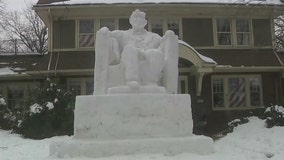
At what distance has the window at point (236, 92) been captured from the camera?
23375mm

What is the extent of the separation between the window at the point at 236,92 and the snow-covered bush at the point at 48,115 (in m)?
9.31

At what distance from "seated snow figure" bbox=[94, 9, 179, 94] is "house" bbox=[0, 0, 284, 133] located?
12129mm

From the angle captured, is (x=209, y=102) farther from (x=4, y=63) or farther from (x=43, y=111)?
(x=4, y=63)

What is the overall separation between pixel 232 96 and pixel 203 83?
72.5 inches

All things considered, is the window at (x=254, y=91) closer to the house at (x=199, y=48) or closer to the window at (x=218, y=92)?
the house at (x=199, y=48)

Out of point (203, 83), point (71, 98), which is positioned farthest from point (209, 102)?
point (71, 98)

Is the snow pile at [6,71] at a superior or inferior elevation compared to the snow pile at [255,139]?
superior

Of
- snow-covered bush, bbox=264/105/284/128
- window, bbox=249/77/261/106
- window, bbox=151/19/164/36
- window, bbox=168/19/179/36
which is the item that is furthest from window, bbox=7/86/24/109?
snow-covered bush, bbox=264/105/284/128

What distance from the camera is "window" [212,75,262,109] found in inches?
920

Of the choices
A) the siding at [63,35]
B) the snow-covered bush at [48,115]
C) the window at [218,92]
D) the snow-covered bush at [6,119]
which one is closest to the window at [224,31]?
the window at [218,92]

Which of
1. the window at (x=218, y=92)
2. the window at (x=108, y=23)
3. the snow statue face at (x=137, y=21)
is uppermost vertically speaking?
the window at (x=108, y=23)

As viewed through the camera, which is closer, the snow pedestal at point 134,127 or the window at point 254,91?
the snow pedestal at point 134,127

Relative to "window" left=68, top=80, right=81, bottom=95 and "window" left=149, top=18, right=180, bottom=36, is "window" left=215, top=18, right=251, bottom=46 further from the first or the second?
"window" left=68, top=80, right=81, bottom=95

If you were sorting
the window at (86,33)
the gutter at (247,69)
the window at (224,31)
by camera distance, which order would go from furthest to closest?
the window at (224,31) < the window at (86,33) < the gutter at (247,69)
